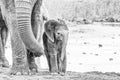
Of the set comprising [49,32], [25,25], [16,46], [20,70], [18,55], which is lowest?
[20,70]

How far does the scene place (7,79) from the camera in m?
4.46

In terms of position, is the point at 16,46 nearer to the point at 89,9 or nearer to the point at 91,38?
the point at 91,38


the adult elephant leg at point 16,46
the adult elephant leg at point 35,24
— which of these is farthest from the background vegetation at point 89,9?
the adult elephant leg at point 16,46

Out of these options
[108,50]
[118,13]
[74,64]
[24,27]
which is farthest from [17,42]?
[118,13]

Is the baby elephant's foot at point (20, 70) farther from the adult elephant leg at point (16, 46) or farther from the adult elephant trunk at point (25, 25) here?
the adult elephant trunk at point (25, 25)

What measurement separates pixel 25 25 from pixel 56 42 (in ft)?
1.62

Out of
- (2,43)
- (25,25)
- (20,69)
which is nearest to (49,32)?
(25,25)

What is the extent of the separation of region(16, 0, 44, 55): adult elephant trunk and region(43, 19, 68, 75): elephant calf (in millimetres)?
267

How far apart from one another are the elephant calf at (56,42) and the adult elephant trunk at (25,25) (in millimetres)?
267

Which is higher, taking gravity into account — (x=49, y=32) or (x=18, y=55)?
(x=49, y=32)

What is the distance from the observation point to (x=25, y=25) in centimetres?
477

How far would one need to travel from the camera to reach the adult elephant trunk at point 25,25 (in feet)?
15.6

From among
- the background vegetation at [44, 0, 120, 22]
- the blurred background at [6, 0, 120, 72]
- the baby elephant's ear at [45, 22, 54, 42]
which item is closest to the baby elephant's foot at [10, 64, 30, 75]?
the baby elephant's ear at [45, 22, 54, 42]

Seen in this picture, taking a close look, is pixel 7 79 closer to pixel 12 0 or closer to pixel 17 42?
pixel 17 42
